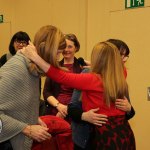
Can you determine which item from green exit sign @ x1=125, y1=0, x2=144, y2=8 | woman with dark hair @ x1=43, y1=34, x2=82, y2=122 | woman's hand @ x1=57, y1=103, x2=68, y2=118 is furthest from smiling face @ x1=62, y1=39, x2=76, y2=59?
green exit sign @ x1=125, y1=0, x2=144, y2=8

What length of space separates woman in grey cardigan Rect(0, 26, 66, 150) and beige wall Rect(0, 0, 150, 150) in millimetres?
2144

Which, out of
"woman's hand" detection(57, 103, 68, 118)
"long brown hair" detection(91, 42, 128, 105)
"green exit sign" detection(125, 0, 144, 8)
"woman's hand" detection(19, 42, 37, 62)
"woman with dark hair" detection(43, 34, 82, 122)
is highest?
"green exit sign" detection(125, 0, 144, 8)

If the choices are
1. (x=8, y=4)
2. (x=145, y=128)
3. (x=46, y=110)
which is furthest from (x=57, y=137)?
(x=8, y=4)

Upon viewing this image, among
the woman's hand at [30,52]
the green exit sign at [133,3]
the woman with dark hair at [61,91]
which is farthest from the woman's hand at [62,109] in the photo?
the green exit sign at [133,3]

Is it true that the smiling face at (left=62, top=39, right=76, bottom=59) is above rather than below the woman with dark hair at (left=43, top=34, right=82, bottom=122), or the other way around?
above

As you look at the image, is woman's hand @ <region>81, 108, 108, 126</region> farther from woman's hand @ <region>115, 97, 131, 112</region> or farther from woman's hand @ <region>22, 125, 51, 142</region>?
woman's hand @ <region>22, 125, 51, 142</region>

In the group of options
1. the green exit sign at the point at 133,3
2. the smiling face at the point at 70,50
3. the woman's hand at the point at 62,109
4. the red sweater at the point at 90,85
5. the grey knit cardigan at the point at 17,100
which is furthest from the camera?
the green exit sign at the point at 133,3

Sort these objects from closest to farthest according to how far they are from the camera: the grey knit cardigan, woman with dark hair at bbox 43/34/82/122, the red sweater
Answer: the grey knit cardigan
the red sweater
woman with dark hair at bbox 43/34/82/122

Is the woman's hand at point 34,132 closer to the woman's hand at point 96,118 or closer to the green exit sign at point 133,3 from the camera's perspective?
the woman's hand at point 96,118

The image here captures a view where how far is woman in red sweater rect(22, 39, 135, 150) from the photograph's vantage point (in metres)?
1.79

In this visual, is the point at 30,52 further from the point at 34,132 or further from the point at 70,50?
the point at 70,50

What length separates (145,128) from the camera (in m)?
3.66

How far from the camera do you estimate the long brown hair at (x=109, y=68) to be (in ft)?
5.93

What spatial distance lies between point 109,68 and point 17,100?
0.61 metres
